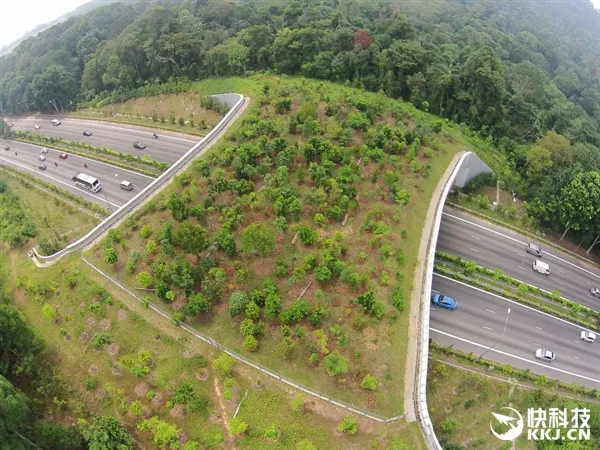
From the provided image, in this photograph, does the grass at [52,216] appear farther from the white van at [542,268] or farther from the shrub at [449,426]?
the white van at [542,268]

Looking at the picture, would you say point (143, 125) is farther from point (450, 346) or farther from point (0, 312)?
point (450, 346)

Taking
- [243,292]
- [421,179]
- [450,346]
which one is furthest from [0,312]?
[421,179]

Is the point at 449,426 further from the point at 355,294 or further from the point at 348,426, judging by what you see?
the point at 355,294

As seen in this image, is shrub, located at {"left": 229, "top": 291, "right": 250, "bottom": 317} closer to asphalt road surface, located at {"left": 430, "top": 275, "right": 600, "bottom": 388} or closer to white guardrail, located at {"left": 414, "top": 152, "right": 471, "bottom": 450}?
white guardrail, located at {"left": 414, "top": 152, "right": 471, "bottom": 450}

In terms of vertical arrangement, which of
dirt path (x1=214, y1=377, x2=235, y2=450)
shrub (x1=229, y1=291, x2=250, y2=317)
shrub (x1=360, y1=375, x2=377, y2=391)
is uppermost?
shrub (x1=229, y1=291, x2=250, y2=317)

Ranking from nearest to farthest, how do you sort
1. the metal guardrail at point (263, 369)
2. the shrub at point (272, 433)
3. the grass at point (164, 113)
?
the shrub at point (272, 433)
the metal guardrail at point (263, 369)
the grass at point (164, 113)

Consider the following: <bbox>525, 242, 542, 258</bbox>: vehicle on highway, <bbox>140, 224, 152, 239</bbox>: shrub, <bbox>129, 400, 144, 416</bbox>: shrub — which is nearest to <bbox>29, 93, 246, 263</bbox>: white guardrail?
<bbox>140, 224, 152, 239</bbox>: shrub

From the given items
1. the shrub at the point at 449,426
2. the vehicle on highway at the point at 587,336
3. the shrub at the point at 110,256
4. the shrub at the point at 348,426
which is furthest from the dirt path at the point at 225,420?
the vehicle on highway at the point at 587,336
